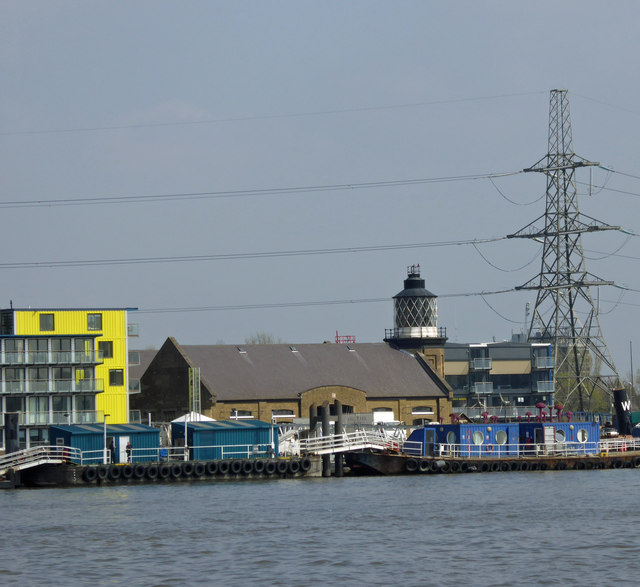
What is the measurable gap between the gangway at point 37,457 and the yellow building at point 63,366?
1273cm

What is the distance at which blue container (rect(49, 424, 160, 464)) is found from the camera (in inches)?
2734

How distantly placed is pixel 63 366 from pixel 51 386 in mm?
1745

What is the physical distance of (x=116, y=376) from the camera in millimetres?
91562

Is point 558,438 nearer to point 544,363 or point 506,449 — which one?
point 506,449

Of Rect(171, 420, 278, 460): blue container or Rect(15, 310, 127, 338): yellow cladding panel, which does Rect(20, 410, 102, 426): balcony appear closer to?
Rect(15, 310, 127, 338): yellow cladding panel

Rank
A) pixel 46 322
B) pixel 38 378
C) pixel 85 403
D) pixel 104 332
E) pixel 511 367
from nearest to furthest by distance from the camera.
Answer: pixel 38 378 < pixel 85 403 < pixel 46 322 < pixel 104 332 < pixel 511 367

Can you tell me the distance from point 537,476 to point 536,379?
54.1 meters

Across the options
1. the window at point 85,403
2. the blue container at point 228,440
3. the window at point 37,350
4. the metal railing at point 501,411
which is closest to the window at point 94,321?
the window at point 37,350

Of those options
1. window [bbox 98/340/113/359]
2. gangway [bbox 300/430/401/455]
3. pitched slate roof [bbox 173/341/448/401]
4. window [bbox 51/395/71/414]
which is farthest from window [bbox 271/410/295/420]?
gangway [bbox 300/430/401/455]

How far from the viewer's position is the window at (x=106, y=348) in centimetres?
9106

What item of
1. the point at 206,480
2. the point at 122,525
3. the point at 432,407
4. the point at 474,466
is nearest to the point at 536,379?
the point at 432,407

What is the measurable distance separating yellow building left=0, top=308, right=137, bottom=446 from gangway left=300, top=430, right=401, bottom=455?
18975mm

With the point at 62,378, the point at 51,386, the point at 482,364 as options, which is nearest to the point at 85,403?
the point at 62,378

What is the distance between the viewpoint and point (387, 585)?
34062mm
